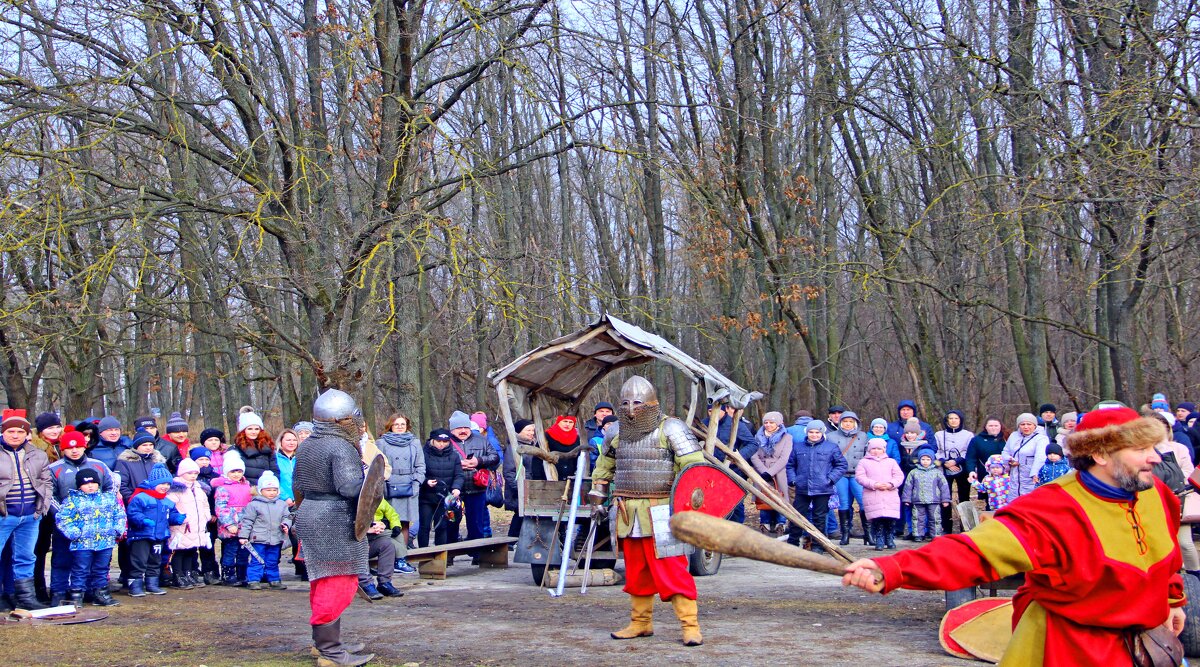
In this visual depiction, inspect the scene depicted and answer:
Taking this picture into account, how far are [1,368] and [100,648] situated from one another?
15436mm

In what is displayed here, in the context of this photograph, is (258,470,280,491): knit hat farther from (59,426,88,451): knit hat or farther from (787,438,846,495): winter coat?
(787,438,846,495): winter coat

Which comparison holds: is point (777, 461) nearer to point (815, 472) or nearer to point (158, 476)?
point (815, 472)

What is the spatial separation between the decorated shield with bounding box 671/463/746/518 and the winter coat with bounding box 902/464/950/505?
5.08 metres

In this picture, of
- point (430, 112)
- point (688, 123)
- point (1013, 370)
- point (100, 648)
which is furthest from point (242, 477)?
point (1013, 370)

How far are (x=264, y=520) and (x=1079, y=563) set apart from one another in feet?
26.9

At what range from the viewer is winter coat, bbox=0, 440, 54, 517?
337 inches

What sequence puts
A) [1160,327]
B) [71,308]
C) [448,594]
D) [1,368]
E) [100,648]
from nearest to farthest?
[100,648]
[448,594]
[71,308]
[1,368]
[1160,327]

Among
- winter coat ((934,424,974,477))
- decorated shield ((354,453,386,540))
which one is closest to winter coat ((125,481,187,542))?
decorated shield ((354,453,386,540))

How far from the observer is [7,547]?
8914mm

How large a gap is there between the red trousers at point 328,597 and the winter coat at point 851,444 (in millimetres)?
7679

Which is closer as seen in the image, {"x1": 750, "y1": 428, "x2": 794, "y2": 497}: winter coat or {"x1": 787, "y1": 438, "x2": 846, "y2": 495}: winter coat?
{"x1": 787, "y1": 438, "x2": 846, "y2": 495}: winter coat

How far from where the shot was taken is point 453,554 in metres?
11.5

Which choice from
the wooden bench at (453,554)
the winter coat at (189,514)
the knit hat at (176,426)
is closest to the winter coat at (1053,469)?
the wooden bench at (453,554)

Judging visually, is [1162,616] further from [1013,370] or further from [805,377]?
[1013,370]
